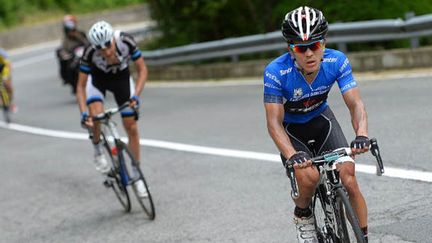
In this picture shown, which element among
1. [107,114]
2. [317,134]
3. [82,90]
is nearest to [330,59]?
[317,134]

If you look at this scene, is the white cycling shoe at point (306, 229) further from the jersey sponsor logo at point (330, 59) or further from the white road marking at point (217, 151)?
the white road marking at point (217, 151)

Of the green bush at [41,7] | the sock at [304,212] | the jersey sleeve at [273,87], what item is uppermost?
the jersey sleeve at [273,87]

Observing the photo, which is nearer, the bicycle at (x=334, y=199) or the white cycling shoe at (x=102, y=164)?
the bicycle at (x=334, y=199)

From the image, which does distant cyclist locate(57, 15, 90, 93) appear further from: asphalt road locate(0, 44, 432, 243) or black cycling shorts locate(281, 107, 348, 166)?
black cycling shorts locate(281, 107, 348, 166)

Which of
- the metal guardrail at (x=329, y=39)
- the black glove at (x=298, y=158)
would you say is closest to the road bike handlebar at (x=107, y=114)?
the black glove at (x=298, y=158)

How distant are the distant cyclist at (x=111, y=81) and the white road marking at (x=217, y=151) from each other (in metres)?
1.82

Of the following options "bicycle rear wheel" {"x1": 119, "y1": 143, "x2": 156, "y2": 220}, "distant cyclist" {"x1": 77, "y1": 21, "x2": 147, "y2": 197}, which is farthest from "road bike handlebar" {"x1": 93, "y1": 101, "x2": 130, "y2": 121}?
"bicycle rear wheel" {"x1": 119, "y1": 143, "x2": 156, "y2": 220}

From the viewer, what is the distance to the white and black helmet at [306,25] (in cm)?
491

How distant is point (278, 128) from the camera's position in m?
5.19

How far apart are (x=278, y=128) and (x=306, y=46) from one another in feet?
1.92

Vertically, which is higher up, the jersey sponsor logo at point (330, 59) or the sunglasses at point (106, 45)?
A: the jersey sponsor logo at point (330, 59)

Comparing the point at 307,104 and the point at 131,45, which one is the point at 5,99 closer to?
the point at 131,45

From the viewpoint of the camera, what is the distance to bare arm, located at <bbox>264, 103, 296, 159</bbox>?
5090mm

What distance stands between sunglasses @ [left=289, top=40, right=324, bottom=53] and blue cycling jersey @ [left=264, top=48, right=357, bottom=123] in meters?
0.27
